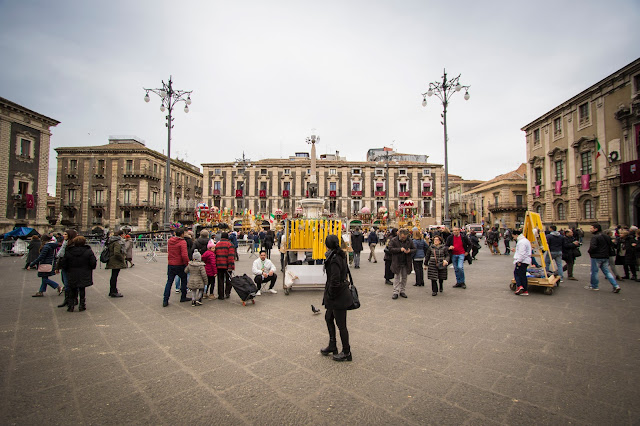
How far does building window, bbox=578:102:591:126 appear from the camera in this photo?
932 inches

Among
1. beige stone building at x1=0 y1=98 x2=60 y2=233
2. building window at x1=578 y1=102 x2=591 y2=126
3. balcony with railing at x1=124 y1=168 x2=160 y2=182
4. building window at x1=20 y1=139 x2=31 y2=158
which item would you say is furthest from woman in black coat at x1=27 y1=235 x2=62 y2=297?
balcony with railing at x1=124 y1=168 x2=160 y2=182

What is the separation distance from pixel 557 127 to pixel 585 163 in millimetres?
4687

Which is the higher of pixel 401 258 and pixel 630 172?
pixel 630 172

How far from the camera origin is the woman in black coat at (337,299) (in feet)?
11.8

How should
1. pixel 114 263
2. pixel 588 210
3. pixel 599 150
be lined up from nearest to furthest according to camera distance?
pixel 114 263 → pixel 599 150 → pixel 588 210

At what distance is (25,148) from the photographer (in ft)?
90.2

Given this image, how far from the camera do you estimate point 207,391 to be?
296 centimetres

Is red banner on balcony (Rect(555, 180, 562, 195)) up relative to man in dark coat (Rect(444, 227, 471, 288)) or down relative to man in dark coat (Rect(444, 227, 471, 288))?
up

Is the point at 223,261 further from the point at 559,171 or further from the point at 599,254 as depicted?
the point at 559,171

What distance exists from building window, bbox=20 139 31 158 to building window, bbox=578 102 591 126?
47663 mm

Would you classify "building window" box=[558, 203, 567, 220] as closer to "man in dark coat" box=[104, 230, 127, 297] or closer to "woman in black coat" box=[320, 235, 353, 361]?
"woman in black coat" box=[320, 235, 353, 361]

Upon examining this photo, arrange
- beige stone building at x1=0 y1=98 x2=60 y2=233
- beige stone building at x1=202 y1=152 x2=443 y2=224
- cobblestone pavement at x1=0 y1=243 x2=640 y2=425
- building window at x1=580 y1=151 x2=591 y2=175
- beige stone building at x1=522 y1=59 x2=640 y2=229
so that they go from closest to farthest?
cobblestone pavement at x1=0 y1=243 x2=640 y2=425, beige stone building at x1=522 y1=59 x2=640 y2=229, building window at x1=580 y1=151 x2=591 y2=175, beige stone building at x1=0 y1=98 x2=60 y2=233, beige stone building at x1=202 y1=152 x2=443 y2=224

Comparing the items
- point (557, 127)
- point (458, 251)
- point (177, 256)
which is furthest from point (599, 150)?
point (177, 256)

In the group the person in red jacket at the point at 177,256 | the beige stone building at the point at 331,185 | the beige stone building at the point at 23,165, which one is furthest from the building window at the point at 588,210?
the beige stone building at the point at 23,165
